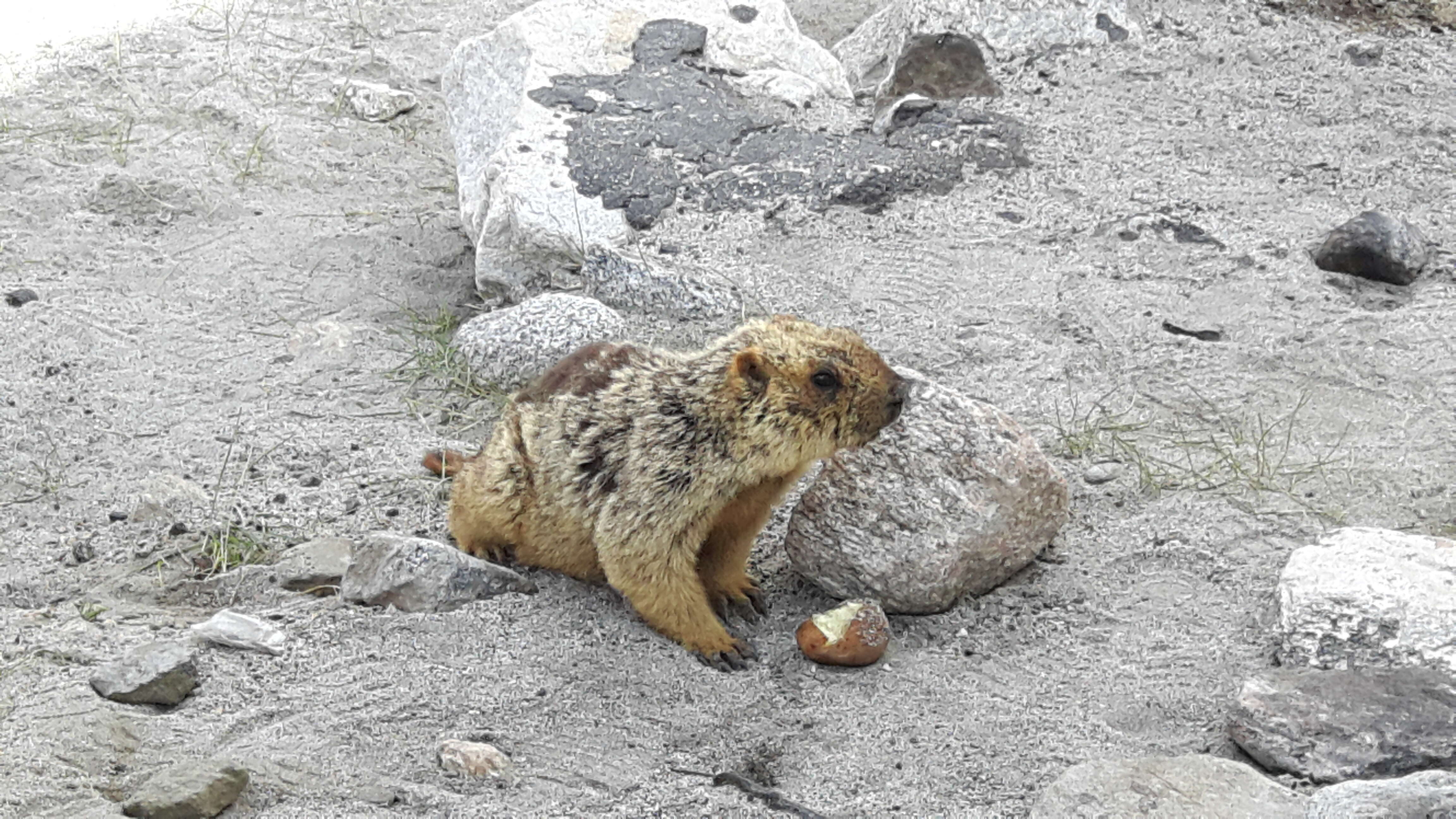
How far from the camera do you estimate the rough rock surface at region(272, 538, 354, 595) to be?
486 cm

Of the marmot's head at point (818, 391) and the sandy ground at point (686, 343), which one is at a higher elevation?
the marmot's head at point (818, 391)

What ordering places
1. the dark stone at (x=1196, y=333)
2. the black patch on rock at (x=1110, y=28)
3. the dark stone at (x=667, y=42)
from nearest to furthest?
1. the dark stone at (x=1196, y=333)
2. the dark stone at (x=667, y=42)
3. the black patch on rock at (x=1110, y=28)

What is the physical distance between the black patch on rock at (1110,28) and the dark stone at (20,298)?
19.1 feet

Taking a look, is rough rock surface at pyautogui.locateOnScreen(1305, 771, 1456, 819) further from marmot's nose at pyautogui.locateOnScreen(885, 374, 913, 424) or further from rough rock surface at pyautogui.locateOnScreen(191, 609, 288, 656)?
rough rock surface at pyautogui.locateOnScreen(191, 609, 288, 656)

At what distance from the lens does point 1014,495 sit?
4.62 metres

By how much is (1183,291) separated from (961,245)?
1047mm

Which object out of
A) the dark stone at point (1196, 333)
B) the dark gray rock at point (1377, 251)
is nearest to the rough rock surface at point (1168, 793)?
the dark stone at point (1196, 333)

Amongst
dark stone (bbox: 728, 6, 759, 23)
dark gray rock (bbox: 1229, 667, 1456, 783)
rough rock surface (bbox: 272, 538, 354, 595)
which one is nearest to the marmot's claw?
rough rock surface (bbox: 272, 538, 354, 595)

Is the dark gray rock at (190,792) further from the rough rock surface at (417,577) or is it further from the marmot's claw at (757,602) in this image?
the marmot's claw at (757,602)

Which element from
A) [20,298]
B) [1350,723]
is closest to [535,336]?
[20,298]

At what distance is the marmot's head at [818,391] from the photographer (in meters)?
4.44

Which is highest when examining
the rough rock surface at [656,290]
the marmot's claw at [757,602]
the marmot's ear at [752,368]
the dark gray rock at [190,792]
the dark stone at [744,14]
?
the dark stone at [744,14]

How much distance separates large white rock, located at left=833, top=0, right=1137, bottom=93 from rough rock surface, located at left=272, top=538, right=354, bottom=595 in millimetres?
4291

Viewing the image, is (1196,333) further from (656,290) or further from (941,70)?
(941,70)
